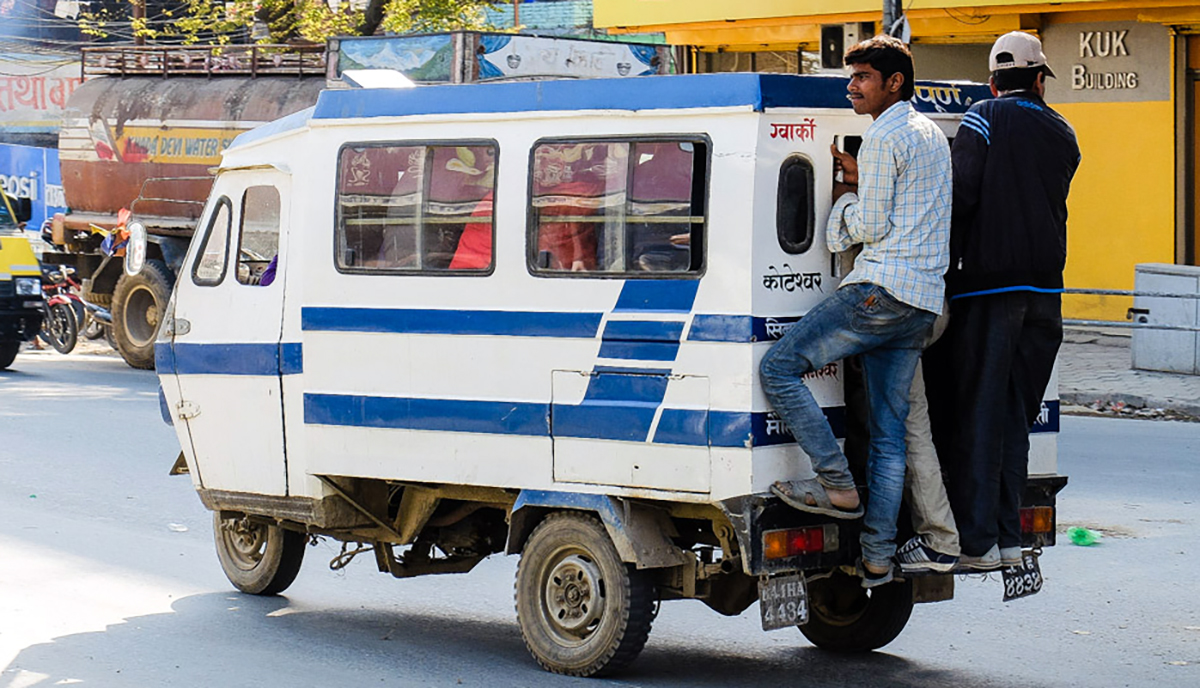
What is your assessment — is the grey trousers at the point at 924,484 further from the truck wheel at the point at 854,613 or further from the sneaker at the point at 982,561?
the truck wheel at the point at 854,613

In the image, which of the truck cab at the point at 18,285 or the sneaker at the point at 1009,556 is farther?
the truck cab at the point at 18,285

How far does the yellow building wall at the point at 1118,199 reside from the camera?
19.5 meters

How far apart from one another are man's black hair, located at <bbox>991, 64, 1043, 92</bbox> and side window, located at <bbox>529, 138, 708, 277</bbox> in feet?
3.64

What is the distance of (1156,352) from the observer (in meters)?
16.0

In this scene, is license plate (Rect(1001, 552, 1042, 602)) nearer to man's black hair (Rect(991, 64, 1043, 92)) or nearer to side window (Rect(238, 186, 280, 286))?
man's black hair (Rect(991, 64, 1043, 92))

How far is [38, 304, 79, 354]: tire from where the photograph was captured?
72.6ft

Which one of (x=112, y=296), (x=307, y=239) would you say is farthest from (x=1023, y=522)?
(x=112, y=296)

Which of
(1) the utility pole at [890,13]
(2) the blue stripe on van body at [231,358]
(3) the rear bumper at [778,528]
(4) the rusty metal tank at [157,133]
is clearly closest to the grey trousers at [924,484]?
(3) the rear bumper at [778,528]

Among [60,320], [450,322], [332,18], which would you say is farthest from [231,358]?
[332,18]

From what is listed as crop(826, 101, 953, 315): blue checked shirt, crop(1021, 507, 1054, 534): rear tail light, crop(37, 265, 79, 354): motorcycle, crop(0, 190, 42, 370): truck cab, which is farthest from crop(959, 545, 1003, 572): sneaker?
crop(37, 265, 79, 354): motorcycle

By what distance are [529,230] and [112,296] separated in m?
14.9

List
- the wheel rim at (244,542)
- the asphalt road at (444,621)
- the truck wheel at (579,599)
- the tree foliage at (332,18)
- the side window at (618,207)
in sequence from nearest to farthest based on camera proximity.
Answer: the side window at (618,207) < the truck wheel at (579,599) < the asphalt road at (444,621) < the wheel rim at (244,542) < the tree foliage at (332,18)

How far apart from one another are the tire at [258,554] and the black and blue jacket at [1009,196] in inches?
137

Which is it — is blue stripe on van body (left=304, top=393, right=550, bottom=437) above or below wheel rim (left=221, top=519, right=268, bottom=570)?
above
